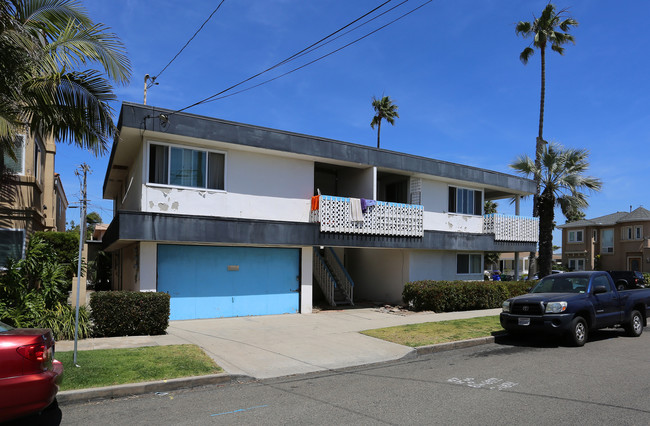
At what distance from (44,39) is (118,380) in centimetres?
666

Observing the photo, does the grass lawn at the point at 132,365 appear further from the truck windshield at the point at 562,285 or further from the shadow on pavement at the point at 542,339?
the truck windshield at the point at 562,285

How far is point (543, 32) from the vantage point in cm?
2841

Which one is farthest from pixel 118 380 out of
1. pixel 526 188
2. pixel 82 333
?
pixel 526 188

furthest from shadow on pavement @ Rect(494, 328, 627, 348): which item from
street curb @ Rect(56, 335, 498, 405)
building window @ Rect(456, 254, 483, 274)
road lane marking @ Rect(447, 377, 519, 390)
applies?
building window @ Rect(456, 254, 483, 274)

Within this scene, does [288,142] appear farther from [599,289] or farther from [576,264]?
[576,264]

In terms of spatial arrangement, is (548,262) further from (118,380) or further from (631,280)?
(118,380)

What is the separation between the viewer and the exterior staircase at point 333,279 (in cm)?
1868

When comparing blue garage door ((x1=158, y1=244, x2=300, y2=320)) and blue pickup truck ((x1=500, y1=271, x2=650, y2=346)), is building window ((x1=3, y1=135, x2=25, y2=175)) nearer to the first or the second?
blue garage door ((x1=158, y1=244, x2=300, y2=320))

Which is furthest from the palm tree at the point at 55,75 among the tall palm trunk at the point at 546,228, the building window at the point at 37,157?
the tall palm trunk at the point at 546,228

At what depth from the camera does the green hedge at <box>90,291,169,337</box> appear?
1091 cm

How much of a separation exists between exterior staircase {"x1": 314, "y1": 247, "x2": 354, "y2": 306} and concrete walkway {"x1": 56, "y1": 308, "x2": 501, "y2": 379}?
10.3 feet

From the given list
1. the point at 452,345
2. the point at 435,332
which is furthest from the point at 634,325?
the point at 452,345

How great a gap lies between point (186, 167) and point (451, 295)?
10188mm

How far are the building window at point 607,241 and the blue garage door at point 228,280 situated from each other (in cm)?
4245
